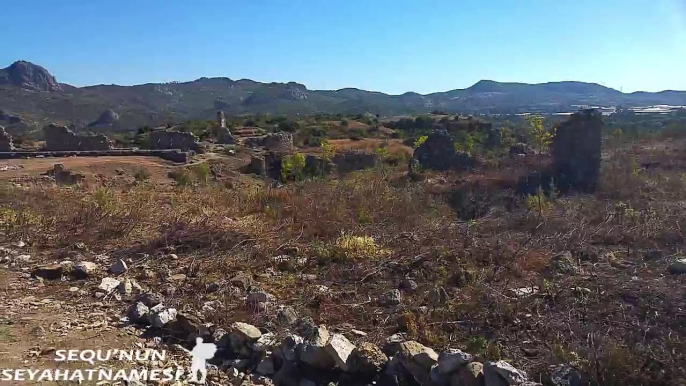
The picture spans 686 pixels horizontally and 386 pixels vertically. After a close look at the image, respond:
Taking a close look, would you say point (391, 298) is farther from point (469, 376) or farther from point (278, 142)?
point (278, 142)

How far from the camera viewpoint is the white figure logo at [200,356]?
3812 millimetres

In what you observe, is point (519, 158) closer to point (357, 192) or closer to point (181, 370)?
point (357, 192)

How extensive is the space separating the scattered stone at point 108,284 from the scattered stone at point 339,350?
2740 millimetres

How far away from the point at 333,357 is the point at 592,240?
449cm

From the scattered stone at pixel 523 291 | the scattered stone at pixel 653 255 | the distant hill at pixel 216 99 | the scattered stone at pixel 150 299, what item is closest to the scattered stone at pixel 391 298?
the scattered stone at pixel 523 291

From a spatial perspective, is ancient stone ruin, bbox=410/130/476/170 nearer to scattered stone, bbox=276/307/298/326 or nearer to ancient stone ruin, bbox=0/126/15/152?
scattered stone, bbox=276/307/298/326

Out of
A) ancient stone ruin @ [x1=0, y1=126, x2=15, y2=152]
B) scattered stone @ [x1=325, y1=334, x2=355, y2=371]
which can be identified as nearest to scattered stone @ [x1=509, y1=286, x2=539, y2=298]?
scattered stone @ [x1=325, y1=334, x2=355, y2=371]

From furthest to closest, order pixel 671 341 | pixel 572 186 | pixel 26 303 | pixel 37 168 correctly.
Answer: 1. pixel 37 168
2. pixel 572 186
3. pixel 26 303
4. pixel 671 341

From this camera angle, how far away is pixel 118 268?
5949 millimetres

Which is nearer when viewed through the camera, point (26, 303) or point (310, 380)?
point (310, 380)

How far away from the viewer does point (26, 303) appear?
201 inches

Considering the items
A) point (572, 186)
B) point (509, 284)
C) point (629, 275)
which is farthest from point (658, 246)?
point (572, 186)

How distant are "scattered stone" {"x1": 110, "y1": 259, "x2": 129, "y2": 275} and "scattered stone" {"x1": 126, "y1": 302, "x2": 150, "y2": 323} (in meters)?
1.27

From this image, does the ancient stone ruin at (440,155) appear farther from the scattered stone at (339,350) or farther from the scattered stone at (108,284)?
the scattered stone at (339,350)
